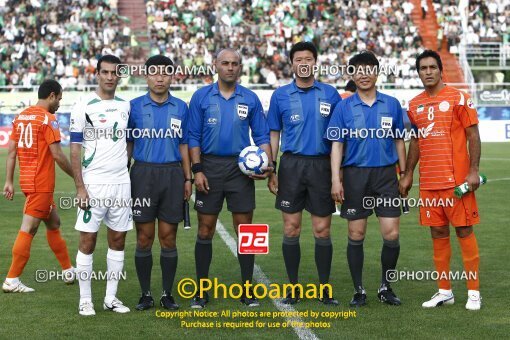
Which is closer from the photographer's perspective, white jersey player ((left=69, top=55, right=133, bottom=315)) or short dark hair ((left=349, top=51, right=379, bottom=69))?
white jersey player ((left=69, top=55, right=133, bottom=315))

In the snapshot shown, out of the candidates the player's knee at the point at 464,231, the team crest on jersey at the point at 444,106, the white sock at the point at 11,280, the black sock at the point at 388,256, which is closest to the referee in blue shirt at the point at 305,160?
the black sock at the point at 388,256

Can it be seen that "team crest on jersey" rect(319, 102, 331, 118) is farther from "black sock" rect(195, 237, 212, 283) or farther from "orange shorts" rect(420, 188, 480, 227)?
"black sock" rect(195, 237, 212, 283)

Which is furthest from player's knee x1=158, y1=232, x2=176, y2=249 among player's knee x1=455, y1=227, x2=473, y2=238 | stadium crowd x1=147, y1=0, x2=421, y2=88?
stadium crowd x1=147, y1=0, x2=421, y2=88

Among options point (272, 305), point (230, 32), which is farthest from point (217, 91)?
point (230, 32)

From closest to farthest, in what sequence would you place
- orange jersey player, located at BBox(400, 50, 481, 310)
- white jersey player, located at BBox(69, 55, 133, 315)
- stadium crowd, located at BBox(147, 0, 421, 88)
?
white jersey player, located at BBox(69, 55, 133, 315) < orange jersey player, located at BBox(400, 50, 481, 310) < stadium crowd, located at BBox(147, 0, 421, 88)

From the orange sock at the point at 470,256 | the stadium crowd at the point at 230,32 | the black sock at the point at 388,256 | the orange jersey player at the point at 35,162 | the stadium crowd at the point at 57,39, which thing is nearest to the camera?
the orange sock at the point at 470,256

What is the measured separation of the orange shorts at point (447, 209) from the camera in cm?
829

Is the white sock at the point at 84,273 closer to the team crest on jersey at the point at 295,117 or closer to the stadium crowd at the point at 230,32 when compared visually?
the team crest on jersey at the point at 295,117

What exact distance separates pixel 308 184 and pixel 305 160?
0.23 meters

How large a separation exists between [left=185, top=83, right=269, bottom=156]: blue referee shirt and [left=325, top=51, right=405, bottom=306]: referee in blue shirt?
0.84 metres

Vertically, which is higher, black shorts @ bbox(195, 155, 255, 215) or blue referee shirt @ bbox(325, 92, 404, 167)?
blue referee shirt @ bbox(325, 92, 404, 167)

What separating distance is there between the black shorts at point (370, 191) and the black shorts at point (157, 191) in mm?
1604

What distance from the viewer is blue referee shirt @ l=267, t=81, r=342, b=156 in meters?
8.55

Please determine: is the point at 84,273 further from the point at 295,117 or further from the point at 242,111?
the point at 295,117
